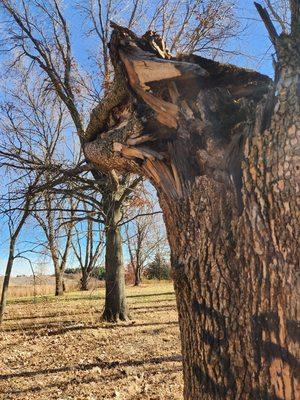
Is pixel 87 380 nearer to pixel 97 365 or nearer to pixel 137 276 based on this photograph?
pixel 97 365

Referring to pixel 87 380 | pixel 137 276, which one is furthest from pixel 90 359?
pixel 137 276

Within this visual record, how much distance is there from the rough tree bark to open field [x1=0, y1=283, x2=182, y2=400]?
3.03 m

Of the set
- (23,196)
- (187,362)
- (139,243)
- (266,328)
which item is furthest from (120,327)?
(139,243)

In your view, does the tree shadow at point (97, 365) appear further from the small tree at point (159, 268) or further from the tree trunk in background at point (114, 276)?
the small tree at point (159, 268)

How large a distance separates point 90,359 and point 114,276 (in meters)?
3.98

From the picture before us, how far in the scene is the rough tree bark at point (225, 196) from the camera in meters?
1.94

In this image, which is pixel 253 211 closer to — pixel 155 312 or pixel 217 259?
pixel 217 259

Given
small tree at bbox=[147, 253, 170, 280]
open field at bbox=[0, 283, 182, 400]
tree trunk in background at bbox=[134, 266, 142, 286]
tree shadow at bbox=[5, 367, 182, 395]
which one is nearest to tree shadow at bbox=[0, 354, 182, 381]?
open field at bbox=[0, 283, 182, 400]

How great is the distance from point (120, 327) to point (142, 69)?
7.92 metres

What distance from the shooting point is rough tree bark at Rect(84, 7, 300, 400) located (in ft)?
6.36

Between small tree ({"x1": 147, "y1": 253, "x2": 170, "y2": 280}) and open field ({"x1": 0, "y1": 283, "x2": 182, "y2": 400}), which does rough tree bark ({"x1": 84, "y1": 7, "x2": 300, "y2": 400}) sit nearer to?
open field ({"x1": 0, "y1": 283, "x2": 182, "y2": 400})

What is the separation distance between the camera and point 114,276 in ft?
34.4

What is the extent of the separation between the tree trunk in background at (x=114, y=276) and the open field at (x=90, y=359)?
41 centimetres

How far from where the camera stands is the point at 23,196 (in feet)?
26.8
